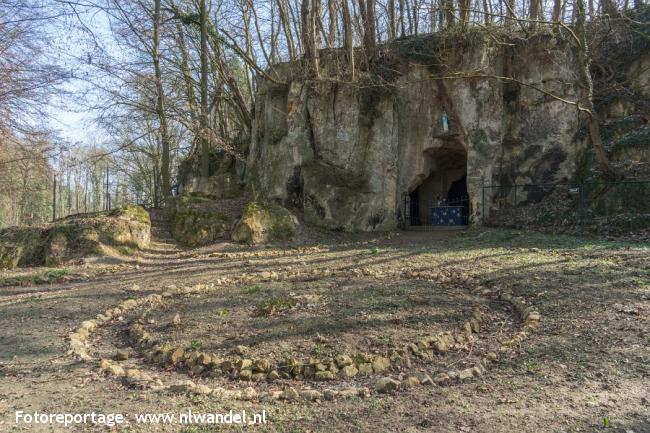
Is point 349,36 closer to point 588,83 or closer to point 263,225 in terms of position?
point 263,225

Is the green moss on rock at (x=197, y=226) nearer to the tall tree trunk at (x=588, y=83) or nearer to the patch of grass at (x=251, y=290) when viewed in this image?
the patch of grass at (x=251, y=290)

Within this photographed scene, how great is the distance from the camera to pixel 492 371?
379cm

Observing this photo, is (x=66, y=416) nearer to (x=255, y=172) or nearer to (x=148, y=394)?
(x=148, y=394)

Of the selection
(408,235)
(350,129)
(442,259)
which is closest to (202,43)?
(350,129)

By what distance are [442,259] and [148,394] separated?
7.41 metres

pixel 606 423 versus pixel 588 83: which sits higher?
pixel 588 83

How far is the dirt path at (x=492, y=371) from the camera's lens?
302 centimetres

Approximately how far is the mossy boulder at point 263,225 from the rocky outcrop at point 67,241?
3028 millimetres

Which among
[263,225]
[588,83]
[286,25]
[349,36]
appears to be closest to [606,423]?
[588,83]

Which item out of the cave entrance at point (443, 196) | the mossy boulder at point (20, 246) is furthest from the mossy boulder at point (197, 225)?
the cave entrance at point (443, 196)

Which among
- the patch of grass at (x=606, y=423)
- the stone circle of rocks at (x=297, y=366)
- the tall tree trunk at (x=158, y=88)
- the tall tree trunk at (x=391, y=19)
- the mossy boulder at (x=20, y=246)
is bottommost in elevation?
the patch of grass at (x=606, y=423)

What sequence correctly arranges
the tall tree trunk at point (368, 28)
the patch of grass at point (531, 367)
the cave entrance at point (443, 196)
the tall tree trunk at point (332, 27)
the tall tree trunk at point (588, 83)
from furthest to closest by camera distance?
the cave entrance at point (443, 196) → the tall tree trunk at point (332, 27) → the tall tree trunk at point (368, 28) → the tall tree trunk at point (588, 83) → the patch of grass at point (531, 367)

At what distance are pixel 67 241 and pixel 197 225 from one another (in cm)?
376

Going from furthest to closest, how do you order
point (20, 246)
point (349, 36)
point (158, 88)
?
point (158, 88) → point (349, 36) → point (20, 246)
